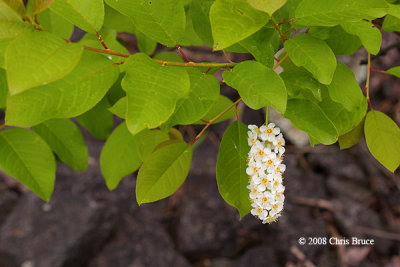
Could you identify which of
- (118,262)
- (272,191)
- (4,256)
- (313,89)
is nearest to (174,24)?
(313,89)

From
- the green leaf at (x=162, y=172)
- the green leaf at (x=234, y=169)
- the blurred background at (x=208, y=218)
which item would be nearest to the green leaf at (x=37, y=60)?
Answer: the green leaf at (x=162, y=172)

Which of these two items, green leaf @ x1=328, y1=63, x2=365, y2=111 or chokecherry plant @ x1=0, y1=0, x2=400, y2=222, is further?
green leaf @ x1=328, y1=63, x2=365, y2=111

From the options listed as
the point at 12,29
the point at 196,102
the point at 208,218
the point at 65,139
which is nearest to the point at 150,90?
the point at 196,102

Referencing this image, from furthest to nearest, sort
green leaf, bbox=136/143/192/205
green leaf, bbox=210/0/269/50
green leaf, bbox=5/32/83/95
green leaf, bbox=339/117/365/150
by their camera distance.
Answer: green leaf, bbox=339/117/365/150
green leaf, bbox=136/143/192/205
green leaf, bbox=210/0/269/50
green leaf, bbox=5/32/83/95

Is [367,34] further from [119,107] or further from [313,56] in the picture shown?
[119,107]

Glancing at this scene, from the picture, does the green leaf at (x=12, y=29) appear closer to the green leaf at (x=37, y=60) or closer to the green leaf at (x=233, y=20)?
the green leaf at (x=37, y=60)

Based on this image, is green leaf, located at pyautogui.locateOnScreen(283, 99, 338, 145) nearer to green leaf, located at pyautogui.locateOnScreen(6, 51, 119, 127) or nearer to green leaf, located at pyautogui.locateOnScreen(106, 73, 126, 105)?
green leaf, located at pyautogui.locateOnScreen(6, 51, 119, 127)

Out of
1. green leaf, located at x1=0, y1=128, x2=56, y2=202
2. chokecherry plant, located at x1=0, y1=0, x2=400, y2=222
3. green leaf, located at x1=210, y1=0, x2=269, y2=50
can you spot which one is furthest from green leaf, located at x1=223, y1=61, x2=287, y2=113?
green leaf, located at x1=0, y1=128, x2=56, y2=202

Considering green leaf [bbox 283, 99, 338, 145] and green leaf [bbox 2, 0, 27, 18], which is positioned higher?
green leaf [bbox 2, 0, 27, 18]
